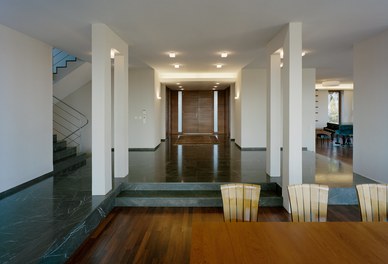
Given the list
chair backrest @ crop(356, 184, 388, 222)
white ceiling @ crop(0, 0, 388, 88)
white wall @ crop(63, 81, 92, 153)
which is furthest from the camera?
white wall @ crop(63, 81, 92, 153)

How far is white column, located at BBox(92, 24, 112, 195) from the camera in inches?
179

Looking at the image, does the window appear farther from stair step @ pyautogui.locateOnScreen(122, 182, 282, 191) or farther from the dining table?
the dining table

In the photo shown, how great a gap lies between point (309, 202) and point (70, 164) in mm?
6304

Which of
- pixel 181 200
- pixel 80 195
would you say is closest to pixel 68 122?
pixel 80 195

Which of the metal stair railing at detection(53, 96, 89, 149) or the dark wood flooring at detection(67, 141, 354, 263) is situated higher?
the metal stair railing at detection(53, 96, 89, 149)

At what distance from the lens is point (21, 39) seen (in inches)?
204

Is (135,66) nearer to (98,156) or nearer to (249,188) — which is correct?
(98,156)

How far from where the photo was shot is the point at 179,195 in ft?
16.5

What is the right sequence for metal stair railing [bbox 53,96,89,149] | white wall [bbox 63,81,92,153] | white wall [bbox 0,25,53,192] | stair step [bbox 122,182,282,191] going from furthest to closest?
white wall [bbox 63,81,92,153], metal stair railing [bbox 53,96,89,149], stair step [bbox 122,182,282,191], white wall [bbox 0,25,53,192]

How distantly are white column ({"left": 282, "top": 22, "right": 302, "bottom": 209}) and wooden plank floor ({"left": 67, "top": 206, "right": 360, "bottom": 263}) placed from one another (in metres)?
0.75

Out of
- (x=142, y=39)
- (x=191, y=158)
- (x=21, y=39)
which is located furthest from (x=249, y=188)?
(x=191, y=158)

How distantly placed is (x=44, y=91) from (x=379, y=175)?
6.99 meters

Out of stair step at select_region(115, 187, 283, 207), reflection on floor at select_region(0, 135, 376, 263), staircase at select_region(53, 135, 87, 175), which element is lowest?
stair step at select_region(115, 187, 283, 207)

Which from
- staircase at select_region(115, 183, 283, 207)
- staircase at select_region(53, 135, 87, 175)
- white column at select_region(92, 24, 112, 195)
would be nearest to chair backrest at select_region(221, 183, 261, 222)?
staircase at select_region(115, 183, 283, 207)
